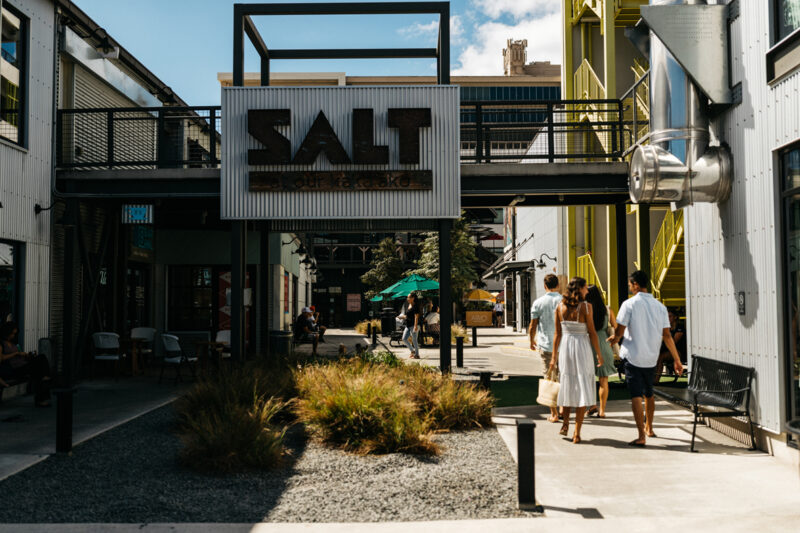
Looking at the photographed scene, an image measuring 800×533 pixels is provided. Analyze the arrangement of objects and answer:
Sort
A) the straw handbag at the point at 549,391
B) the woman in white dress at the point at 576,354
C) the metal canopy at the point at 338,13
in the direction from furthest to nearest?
the metal canopy at the point at 338,13
the straw handbag at the point at 549,391
the woman in white dress at the point at 576,354

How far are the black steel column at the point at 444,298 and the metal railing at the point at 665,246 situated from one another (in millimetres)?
5144

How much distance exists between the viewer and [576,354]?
24.9 feet

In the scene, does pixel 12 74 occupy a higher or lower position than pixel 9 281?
higher

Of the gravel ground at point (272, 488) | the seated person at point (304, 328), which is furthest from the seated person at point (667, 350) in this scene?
the seated person at point (304, 328)

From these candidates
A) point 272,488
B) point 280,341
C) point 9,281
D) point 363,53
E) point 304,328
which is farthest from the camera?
point 304,328

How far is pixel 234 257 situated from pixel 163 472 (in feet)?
20.8

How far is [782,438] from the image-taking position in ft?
22.3

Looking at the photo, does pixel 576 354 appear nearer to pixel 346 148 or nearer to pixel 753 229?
pixel 753 229

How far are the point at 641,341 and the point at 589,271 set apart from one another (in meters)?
12.7

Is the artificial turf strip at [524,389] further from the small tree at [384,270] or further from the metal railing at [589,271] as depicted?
the small tree at [384,270]

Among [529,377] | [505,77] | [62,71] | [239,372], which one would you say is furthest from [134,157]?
[505,77]

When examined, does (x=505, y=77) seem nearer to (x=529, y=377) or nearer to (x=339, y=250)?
(x=339, y=250)

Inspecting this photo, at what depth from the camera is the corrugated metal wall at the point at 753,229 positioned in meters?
6.86

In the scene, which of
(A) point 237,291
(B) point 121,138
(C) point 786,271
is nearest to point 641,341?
(C) point 786,271
